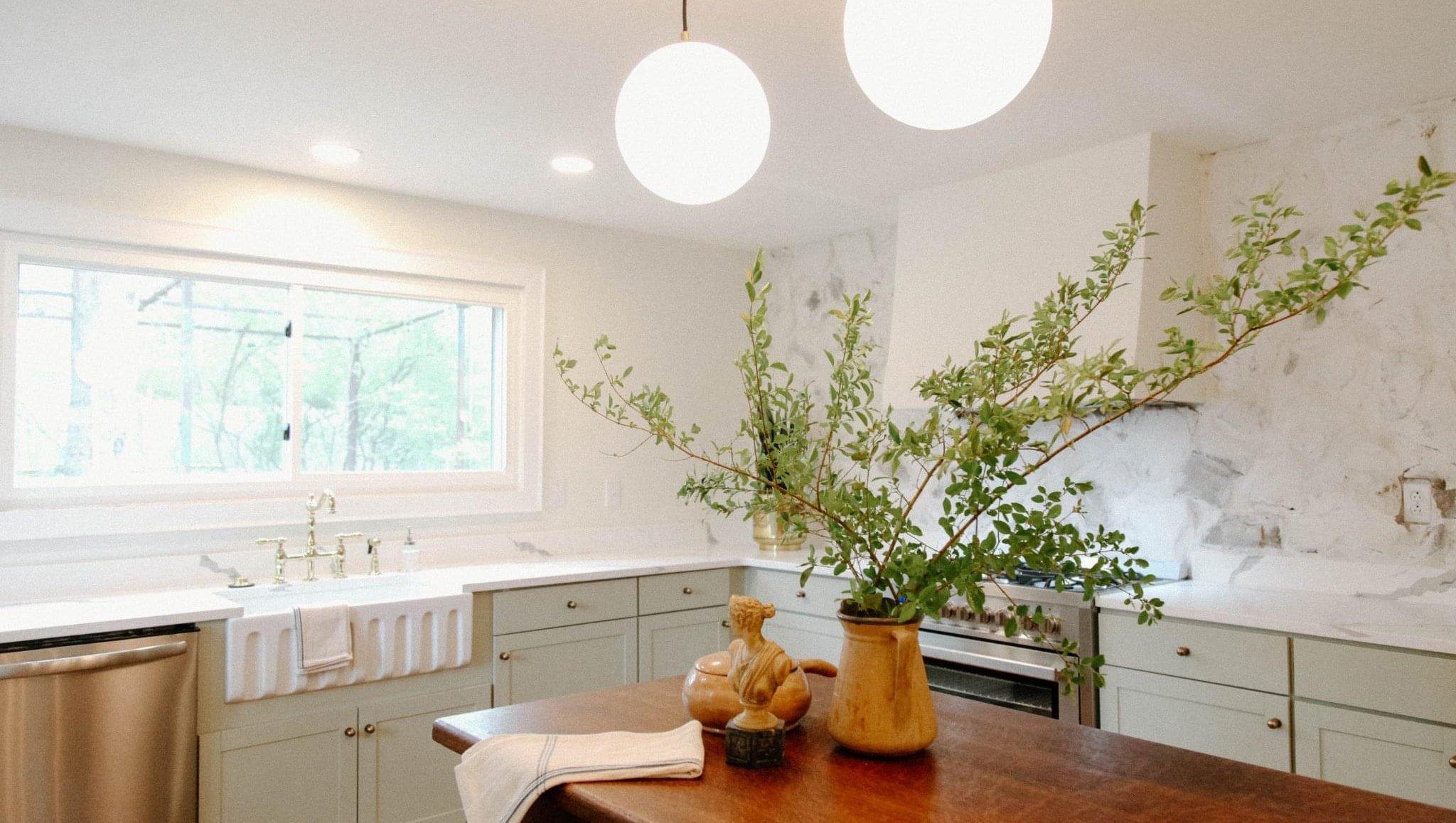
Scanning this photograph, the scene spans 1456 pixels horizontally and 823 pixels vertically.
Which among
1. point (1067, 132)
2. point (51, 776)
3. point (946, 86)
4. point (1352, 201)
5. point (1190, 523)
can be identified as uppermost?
point (1067, 132)

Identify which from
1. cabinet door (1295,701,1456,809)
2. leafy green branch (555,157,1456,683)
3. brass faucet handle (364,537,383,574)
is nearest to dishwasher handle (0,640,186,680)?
brass faucet handle (364,537,383,574)

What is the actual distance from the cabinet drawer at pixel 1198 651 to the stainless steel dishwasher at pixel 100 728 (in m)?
2.44

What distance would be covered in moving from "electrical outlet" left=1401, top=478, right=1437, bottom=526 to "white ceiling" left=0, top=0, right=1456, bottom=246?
1037 millimetres

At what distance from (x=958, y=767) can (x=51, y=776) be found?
2150mm

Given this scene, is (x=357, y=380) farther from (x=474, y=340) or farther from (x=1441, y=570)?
(x=1441, y=570)

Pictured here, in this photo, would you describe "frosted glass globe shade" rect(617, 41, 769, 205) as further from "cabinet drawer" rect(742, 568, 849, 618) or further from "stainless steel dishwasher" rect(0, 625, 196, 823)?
"cabinet drawer" rect(742, 568, 849, 618)

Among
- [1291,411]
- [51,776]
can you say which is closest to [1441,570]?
[1291,411]

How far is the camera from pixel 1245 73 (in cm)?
240

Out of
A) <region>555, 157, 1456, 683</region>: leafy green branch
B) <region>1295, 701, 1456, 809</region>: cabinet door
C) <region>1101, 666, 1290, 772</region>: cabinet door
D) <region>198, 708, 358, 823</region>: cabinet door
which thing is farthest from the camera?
<region>198, 708, 358, 823</region>: cabinet door

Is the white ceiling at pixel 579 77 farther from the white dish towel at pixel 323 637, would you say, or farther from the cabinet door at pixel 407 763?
the cabinet door at pixel 407 763

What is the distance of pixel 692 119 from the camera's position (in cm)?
128

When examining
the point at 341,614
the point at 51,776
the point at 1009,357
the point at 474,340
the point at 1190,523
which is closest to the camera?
the point at 1009,357

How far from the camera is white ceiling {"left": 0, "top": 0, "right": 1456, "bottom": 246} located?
209cm

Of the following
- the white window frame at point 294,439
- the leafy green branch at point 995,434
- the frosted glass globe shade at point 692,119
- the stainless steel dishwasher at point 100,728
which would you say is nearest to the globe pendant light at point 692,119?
the frosted glass globe shade at point 692,119
